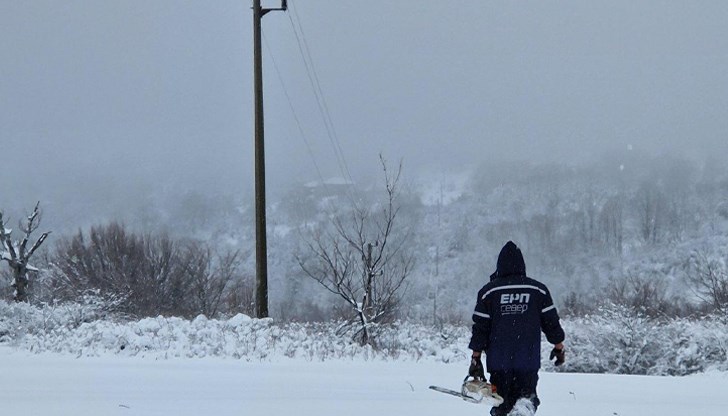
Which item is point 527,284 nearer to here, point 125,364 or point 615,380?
point 615,380

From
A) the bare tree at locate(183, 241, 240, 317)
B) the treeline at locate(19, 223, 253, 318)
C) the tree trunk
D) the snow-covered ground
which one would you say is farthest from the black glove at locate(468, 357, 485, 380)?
the tree trunk

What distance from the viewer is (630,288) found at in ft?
92.8

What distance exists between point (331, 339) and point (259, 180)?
3.68 metres

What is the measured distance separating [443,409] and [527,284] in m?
2.29

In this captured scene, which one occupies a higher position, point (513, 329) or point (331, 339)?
point (513, 329)

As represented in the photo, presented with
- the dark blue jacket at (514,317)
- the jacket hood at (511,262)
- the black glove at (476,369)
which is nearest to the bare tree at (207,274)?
the black glove at (476,369)

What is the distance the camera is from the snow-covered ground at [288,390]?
6930 millimetres

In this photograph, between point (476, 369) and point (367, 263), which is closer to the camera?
point (476, 369)

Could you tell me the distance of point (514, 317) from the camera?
5770 millimetres

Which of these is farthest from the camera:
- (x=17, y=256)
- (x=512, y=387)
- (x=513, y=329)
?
(x=17, y=256)

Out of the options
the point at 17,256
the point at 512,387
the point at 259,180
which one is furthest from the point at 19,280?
the point at 512,387

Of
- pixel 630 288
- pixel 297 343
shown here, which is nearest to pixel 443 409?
pixel 297 343

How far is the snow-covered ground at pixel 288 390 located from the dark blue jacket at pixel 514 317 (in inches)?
66.3

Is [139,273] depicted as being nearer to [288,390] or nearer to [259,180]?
[259,180]
